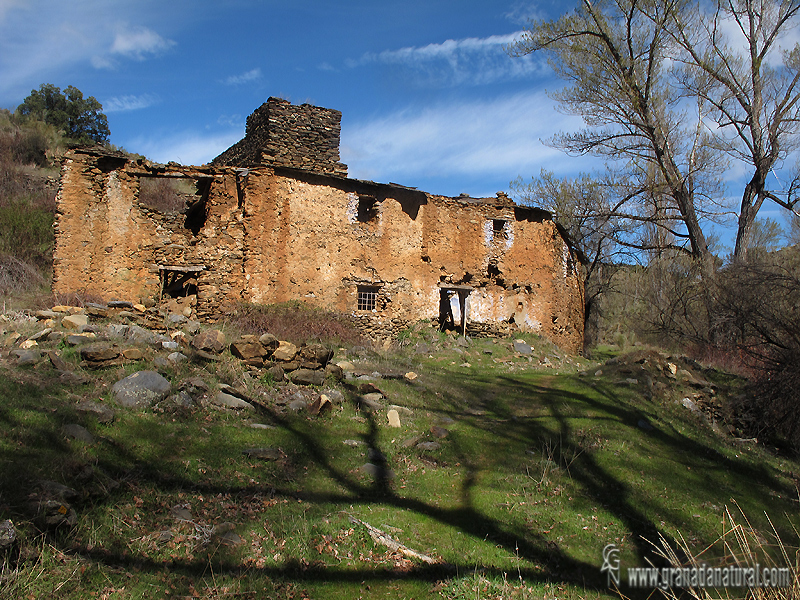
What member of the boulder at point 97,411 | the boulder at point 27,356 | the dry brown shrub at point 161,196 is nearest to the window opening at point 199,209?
the dry brown shrub at point 161,196

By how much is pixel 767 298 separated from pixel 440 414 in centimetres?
781

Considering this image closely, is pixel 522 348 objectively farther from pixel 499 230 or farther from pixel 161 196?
pixel 161 196

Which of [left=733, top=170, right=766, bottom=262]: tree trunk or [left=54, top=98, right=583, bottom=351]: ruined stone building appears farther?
[left=733, top=170, right=766, bottom=262]: tree trunk

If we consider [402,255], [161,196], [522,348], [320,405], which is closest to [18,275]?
[161,196]

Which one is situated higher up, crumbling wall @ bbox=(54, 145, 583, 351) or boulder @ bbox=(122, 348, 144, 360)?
crumbling wall @ bbox=(54, 145, 583, 351)

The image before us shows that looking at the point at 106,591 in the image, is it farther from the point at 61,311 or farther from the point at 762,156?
the point at 762,156

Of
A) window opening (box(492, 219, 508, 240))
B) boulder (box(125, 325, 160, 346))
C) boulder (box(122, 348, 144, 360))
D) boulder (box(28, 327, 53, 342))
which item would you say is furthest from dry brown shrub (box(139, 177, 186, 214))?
boulder (box(122, 348, 144, 360))

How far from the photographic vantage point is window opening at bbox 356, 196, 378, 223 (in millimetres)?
16547

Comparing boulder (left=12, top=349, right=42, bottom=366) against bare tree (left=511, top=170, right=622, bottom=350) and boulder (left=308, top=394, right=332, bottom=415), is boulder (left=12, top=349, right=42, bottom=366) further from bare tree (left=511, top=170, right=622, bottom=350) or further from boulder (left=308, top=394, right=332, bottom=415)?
bare tree (left=511, top=170, right=622, bottom=350)

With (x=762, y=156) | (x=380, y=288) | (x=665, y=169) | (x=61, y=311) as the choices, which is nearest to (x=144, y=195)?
(x=380, y=288)

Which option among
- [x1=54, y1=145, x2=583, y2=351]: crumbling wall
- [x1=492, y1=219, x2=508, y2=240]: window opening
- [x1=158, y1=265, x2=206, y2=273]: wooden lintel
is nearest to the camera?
[x1=54, y1=145, x2=583, y2=351]: crumbling wall

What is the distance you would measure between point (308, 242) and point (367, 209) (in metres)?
2.36

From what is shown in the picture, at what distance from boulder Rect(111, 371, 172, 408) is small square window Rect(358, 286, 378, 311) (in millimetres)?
9824

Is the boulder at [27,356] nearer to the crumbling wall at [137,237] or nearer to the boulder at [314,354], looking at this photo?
the boulder at [314,354]
